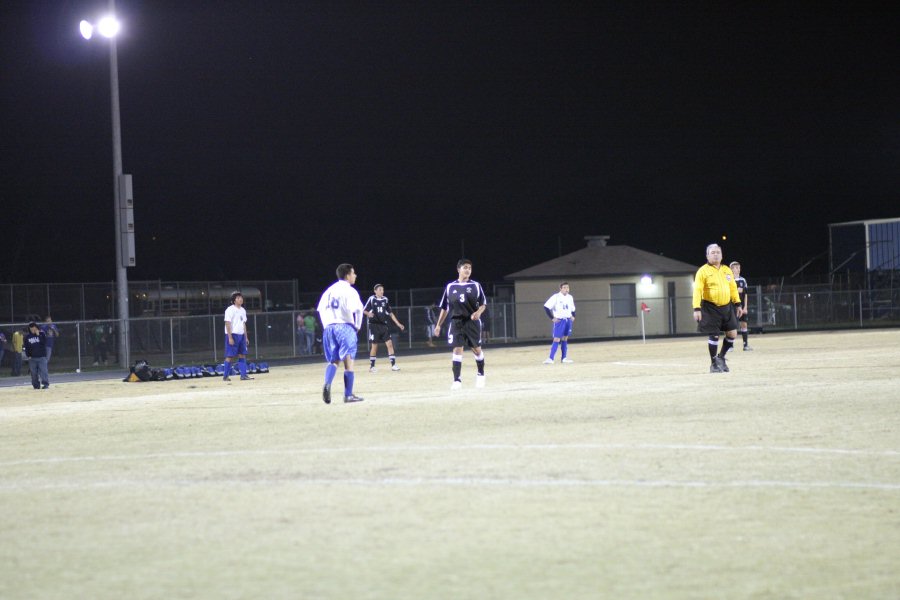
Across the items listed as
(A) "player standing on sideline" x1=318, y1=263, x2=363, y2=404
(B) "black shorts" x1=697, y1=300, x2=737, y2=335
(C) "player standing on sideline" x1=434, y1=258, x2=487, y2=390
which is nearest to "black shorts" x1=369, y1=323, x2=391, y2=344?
(C) "player standing on sideline" x1=434, y1=258, x2=487, y2=390

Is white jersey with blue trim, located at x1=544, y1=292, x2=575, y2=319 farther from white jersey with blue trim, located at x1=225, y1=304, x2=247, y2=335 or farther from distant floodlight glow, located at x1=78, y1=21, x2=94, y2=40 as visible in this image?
distant floodlight glow, located at x1=78, y1=21, x2=94, y2=40

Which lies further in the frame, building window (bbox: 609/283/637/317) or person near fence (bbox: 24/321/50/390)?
building window (bbox: 609/283/637/317)

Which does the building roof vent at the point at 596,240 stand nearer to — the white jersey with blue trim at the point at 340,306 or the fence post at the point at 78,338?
the fence post at the point at 78,338

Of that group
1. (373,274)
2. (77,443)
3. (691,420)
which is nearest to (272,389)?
(77,443)

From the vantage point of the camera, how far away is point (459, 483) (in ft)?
29.8

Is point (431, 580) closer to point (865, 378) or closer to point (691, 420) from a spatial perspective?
point (691, 420)

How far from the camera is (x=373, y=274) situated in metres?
110

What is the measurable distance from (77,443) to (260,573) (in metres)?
7.74

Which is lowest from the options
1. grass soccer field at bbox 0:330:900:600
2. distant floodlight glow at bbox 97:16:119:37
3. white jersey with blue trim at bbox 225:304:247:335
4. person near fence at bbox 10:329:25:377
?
grass soccer field at bbox 0:330:900:600

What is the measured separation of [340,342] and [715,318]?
26.0ft

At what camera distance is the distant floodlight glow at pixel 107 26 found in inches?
1270

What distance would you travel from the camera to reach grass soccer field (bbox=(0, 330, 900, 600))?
6059mm

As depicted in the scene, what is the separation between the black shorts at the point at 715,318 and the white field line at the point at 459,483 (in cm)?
1285

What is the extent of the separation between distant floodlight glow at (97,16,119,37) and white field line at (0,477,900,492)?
81.5ft
